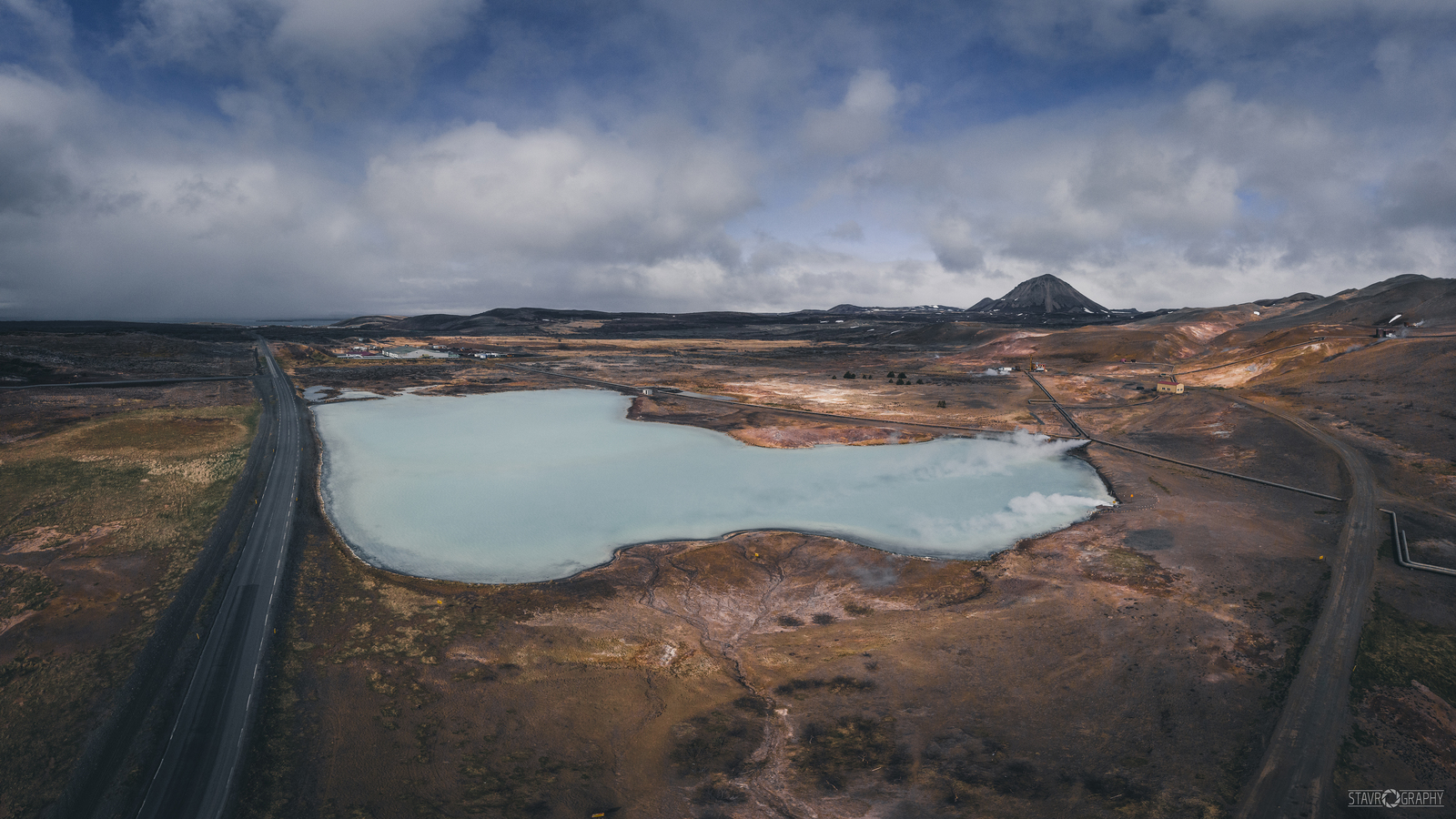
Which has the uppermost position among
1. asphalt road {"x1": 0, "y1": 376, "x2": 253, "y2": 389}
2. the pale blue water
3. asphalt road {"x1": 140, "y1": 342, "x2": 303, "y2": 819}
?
asphalt road {"x1": 0, "y1": 376, "x2": 253, "y2": 389}

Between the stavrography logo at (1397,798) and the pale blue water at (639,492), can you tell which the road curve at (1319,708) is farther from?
the pale blue water at (639,492)

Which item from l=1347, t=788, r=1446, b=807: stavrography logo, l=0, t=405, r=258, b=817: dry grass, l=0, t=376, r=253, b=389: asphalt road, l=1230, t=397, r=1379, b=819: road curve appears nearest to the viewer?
l=1347, t=788, r=1446, b=807: stavrography logo

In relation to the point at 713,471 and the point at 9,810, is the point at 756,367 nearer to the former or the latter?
the point at 713,471

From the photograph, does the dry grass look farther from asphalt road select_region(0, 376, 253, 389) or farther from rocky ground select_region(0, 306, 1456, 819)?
asphalt road select_region(0, 376, 253, 389)

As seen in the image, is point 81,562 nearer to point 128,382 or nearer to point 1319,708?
point 1319,708

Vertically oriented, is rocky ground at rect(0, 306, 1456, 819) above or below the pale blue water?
below

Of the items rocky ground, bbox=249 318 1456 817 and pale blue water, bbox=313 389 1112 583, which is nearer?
rocky ground, bbox=249 318 1456 817

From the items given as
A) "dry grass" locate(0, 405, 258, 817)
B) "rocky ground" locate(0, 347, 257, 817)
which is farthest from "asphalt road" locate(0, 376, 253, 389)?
"dry grass" locate(0, 405, 258, 817)
